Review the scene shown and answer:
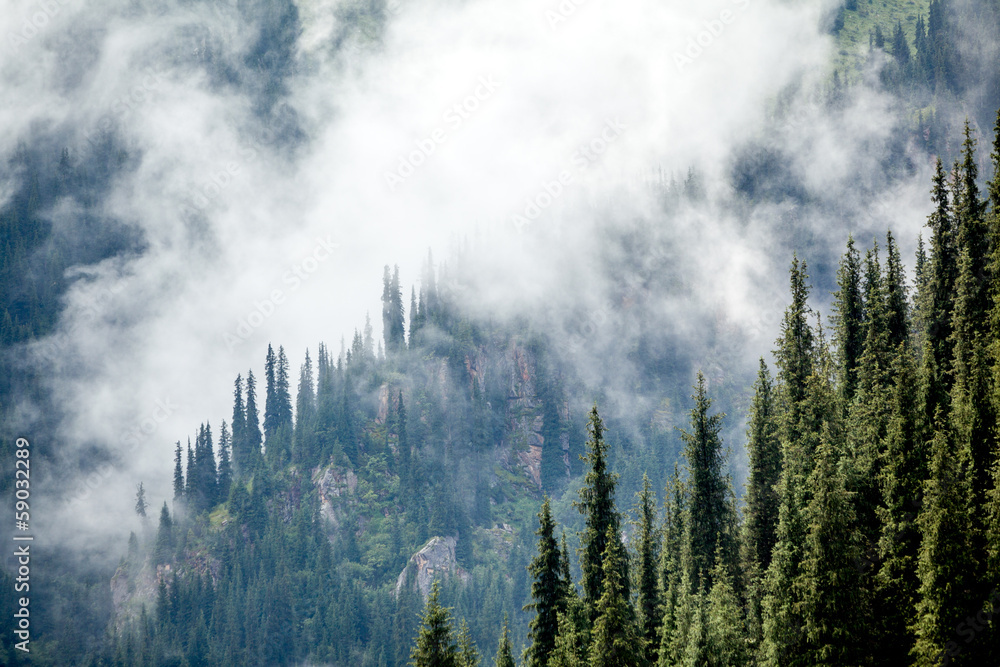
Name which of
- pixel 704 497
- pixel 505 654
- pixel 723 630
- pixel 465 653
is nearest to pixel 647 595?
pixel 704 497

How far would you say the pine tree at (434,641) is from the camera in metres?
56.1

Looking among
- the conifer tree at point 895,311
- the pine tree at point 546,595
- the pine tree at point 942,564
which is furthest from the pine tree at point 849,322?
the pine tree at point 546,595

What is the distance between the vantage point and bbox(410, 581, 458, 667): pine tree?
184 feet

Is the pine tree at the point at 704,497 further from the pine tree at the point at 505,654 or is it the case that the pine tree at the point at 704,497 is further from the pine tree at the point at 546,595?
the pine tree at the point at 505,654

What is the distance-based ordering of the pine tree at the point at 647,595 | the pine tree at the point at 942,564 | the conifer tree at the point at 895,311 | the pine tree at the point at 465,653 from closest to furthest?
the pine tree at the point at 942,564
the pine tree at the point at 465,653
the pine tree at the point at 647,595
the conifer tree at the point at 895,311

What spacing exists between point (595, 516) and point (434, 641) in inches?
572

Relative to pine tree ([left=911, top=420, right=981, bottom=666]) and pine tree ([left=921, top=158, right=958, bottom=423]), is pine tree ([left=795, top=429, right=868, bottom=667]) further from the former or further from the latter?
pine tree ([left=921, top=158, right=958, bottom=423])

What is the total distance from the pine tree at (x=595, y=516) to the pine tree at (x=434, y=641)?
1070 centimetres

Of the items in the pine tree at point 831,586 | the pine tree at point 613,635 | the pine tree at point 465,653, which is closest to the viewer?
the pine tree at point 831,586

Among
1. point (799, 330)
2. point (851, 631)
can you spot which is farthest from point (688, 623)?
point (799, 330)

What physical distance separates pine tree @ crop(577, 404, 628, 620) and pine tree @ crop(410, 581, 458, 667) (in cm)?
1070

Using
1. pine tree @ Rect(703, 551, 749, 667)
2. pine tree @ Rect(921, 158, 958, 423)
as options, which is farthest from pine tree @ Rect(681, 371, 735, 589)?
pine tree @ Rect(921, 158, 958, 423)

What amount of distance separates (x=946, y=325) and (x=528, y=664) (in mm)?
42869

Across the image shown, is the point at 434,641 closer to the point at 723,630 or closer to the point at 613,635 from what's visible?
the point at 613,635
